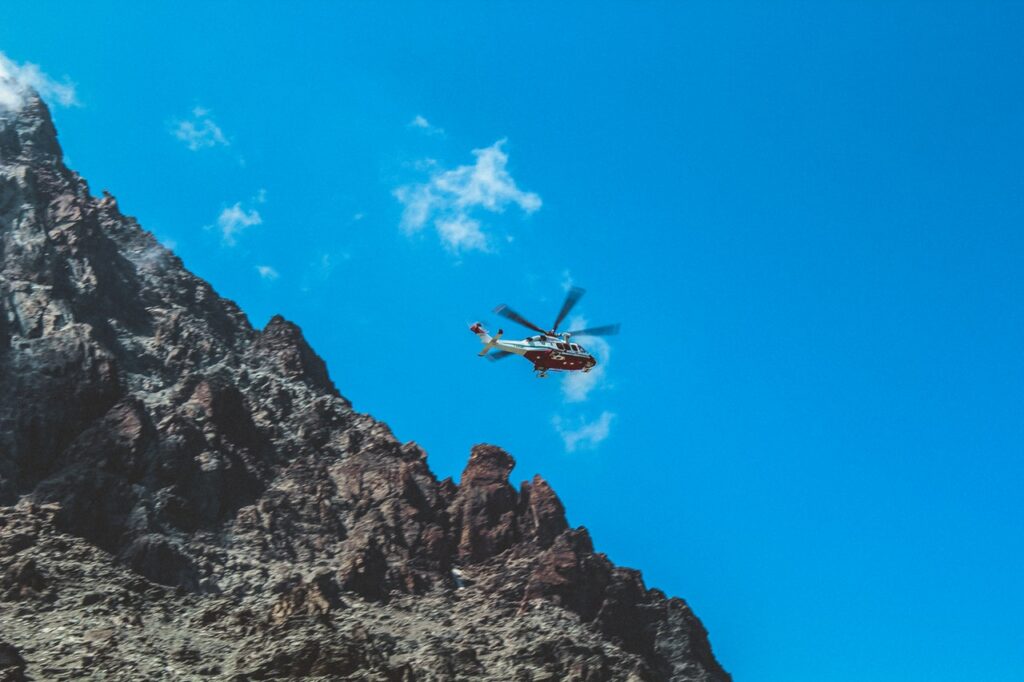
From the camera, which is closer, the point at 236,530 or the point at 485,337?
the point at 485,337

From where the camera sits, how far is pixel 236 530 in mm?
156375

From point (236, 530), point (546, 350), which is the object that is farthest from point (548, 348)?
point (236, 530)

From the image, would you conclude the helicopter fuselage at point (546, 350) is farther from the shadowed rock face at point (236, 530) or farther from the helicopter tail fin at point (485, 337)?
the shadowed rock face at point (236, 530)

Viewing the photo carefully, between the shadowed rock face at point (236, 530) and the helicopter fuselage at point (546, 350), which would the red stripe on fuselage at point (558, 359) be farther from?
the shadowed rock face at point (236, 530)

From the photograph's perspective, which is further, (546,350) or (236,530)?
(236,530)

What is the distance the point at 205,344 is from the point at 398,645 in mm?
80221

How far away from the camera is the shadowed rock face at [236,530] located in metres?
118

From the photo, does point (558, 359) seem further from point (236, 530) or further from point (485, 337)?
point (236, 530)

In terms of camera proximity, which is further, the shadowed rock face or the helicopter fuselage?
the shadowed rock face

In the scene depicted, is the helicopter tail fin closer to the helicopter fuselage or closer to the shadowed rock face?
the helicopter fuselage

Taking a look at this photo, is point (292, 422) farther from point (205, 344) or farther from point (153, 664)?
point (153, 664)

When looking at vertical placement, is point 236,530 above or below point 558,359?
above

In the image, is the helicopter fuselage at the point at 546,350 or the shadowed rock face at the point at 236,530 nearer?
the helicopter fuselage at the point at 546,350

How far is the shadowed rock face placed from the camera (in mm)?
117562
